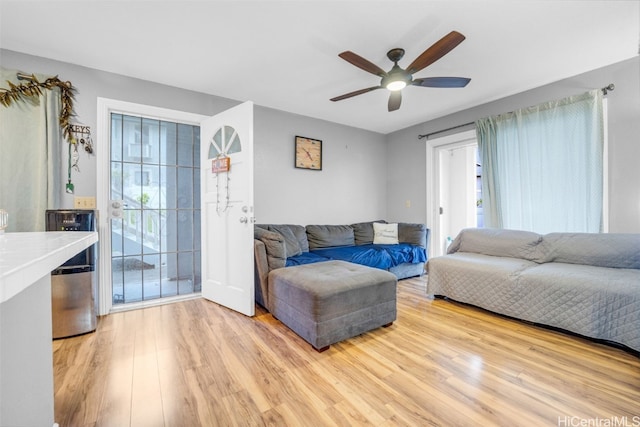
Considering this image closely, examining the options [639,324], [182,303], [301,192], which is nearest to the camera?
[639,324]

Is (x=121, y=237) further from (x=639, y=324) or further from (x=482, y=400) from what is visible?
(x=639, y=324)

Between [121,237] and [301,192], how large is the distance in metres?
2.34

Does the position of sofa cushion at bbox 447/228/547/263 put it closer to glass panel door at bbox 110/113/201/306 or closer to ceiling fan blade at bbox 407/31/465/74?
ceiling fan blade at bbox 407/31/465/74

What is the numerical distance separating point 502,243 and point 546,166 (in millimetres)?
1007

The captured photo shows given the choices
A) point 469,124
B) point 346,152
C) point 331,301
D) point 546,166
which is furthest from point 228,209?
point 546,166

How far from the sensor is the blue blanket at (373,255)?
326 cm

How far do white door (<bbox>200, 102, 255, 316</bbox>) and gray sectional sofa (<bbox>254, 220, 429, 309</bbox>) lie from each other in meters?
0.18

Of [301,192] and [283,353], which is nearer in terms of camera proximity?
[283,353]

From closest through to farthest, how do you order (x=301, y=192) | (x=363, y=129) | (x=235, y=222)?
1. (x=235, y=222)
2. (x=301, y=192)
3. (x=363, y=129)

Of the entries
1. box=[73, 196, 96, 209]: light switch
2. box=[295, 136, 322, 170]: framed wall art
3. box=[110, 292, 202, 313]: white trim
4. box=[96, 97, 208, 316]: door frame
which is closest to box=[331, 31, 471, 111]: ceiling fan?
box=[295, 136, 322, 170]: framed wall art

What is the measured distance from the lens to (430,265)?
313cm

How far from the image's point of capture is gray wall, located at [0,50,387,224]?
8.30 ft

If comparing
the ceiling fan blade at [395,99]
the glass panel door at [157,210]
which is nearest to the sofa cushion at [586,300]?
the ceiling fan blade at [395,99]

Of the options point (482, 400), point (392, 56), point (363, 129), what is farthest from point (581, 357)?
point (363, 129)
